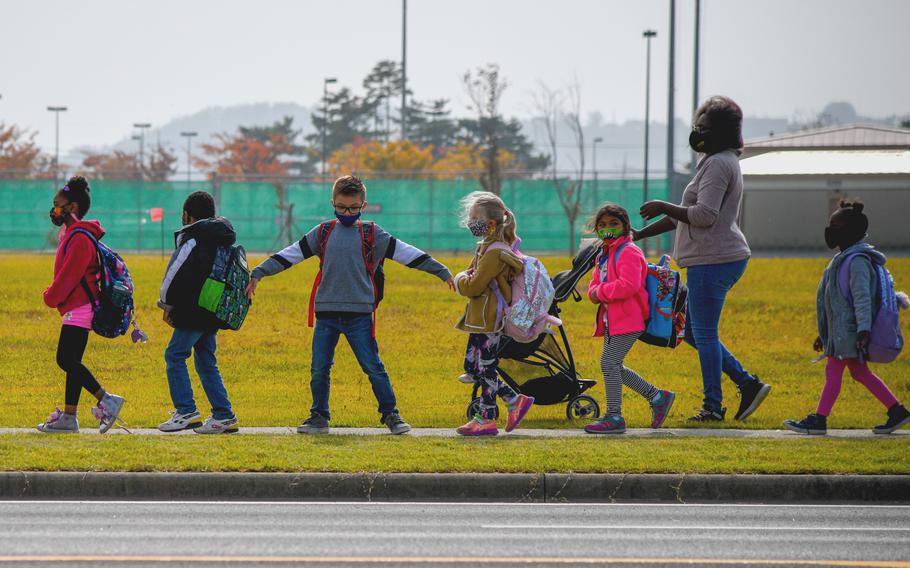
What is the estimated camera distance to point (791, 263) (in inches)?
1236

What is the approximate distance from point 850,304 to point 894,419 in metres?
0.89

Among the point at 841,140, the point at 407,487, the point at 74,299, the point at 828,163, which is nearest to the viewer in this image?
the point at 407,487

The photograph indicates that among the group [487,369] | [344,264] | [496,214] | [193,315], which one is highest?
[496,214]

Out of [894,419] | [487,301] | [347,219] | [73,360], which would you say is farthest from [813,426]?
[73,360]

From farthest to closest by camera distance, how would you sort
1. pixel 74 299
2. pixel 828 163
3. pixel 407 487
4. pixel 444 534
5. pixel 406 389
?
pixel 828 163, pixel 406 389, pixel 74 299, pixel 407 487, pixel 444 534

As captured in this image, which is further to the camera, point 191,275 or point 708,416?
point 708,416

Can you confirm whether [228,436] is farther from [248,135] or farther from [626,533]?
[248,135]

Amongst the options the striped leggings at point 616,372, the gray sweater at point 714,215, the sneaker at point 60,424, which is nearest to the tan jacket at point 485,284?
the striped leggings at point 616,372

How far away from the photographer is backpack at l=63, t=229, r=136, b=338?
9.91 m

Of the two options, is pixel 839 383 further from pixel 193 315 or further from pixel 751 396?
pixel 193 315

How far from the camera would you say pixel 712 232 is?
34.1 feet

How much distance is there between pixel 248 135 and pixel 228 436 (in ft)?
319

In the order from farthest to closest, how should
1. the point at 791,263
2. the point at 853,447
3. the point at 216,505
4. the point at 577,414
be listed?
the point at 791,263, the point at 577,414, the point at 853,447, the point at 216,505

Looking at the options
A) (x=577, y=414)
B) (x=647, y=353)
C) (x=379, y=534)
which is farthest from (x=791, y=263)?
(x=379, y=534)
